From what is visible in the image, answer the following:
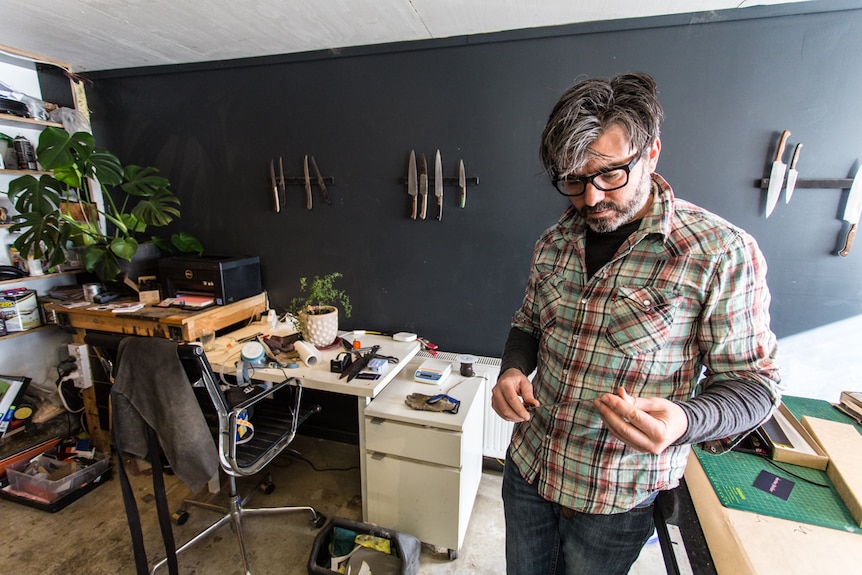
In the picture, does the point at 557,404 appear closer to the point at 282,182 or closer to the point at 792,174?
the point at 792,174

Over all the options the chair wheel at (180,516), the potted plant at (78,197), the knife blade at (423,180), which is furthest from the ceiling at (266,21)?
the chair wheel at (180,516)

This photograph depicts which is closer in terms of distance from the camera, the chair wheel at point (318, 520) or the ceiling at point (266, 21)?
the ceiling at point (266, 21)

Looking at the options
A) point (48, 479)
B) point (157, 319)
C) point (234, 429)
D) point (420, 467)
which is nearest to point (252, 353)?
point (234, 429)

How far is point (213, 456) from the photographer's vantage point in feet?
4.78

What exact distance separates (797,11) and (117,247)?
3.37 m

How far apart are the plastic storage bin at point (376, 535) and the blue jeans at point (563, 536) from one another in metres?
0.59

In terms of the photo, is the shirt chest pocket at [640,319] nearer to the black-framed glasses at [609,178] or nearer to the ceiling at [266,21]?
the black-framed glasses at [609,178]

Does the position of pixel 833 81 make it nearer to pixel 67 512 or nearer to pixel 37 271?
pixel 67 512

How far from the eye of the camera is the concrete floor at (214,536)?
1.69 meters

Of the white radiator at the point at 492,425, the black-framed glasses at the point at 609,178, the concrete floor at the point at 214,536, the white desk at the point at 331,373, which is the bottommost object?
the concrete floor at the point at 214,536

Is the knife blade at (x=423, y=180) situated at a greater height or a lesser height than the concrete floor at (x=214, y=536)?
greater

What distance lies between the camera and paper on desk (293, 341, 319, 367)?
175 centimetres

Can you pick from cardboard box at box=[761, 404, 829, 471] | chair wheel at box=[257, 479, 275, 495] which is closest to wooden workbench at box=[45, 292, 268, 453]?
chair wheel at box=[257, 479, 275, 495]

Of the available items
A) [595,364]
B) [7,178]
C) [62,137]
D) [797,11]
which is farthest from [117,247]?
[797,11]
